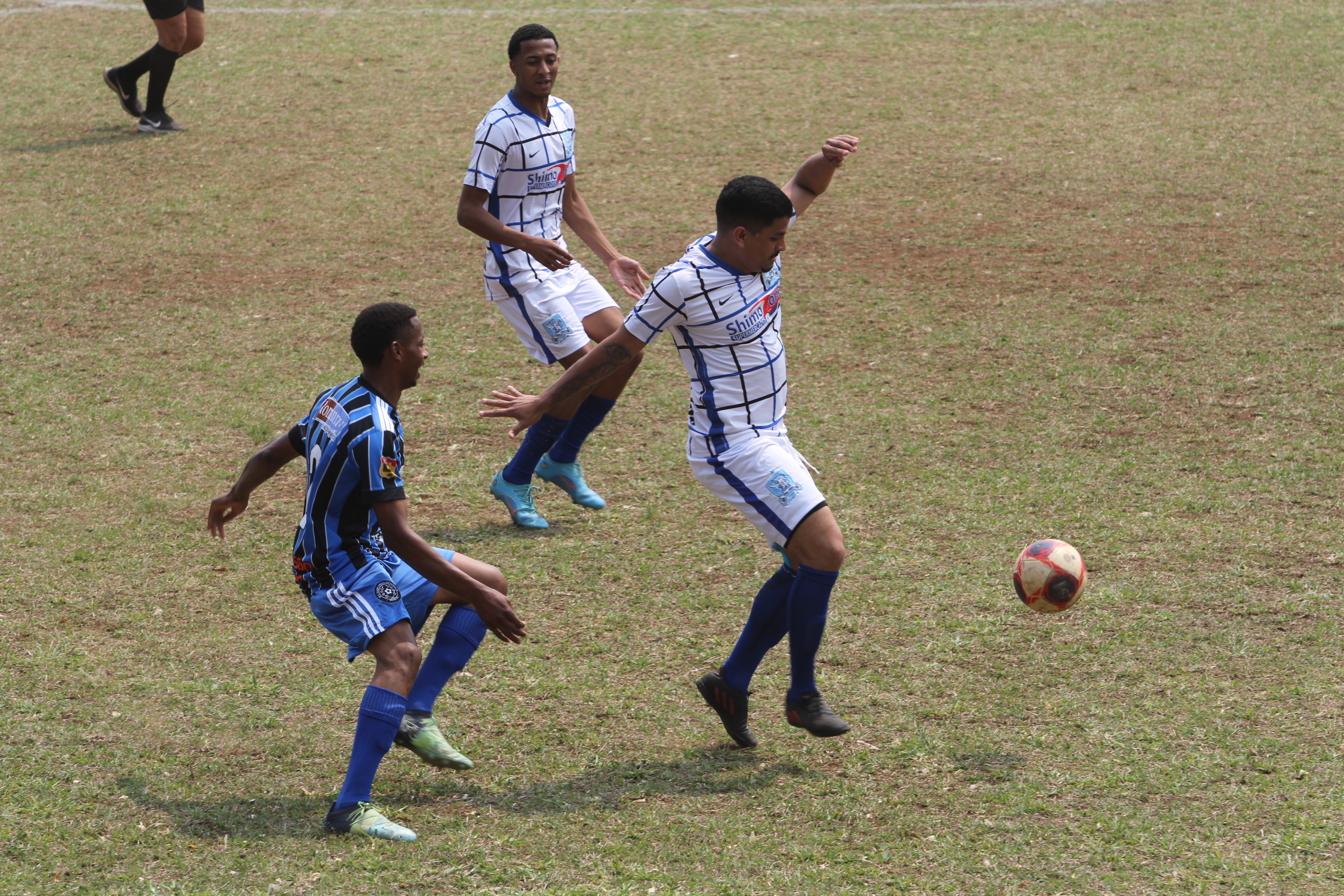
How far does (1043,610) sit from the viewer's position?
5.96 m

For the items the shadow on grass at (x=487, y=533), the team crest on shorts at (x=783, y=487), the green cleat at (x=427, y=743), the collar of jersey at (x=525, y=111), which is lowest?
the shadow on grass at (x=487, y=533)

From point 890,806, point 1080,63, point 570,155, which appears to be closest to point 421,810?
point 890,806

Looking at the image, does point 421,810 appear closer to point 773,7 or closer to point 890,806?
point 890,806

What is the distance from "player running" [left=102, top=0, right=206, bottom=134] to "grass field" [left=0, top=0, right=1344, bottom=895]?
1.66 feet

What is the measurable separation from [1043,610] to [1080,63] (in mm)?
12158

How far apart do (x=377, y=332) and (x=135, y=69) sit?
1106cm

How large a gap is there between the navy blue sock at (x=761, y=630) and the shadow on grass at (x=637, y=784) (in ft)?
1.01

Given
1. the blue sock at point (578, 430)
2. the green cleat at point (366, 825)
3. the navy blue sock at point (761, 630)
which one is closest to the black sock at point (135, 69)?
the blue sock at point (578, 430)

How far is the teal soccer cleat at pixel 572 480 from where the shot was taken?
7855 millimetres

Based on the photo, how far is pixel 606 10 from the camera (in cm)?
1867

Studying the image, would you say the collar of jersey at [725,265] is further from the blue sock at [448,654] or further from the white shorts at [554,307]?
the white shorts at [554,307]

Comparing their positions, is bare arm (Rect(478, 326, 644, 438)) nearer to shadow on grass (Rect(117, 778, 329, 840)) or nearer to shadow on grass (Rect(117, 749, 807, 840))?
shadow on grass (Rect(117, 749, 807, 840))

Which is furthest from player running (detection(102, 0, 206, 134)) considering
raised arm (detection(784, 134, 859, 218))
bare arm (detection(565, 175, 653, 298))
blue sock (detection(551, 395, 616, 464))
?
raised arm (detection(784, 134, 859, 218))

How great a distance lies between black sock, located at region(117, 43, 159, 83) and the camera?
14.2 meters
